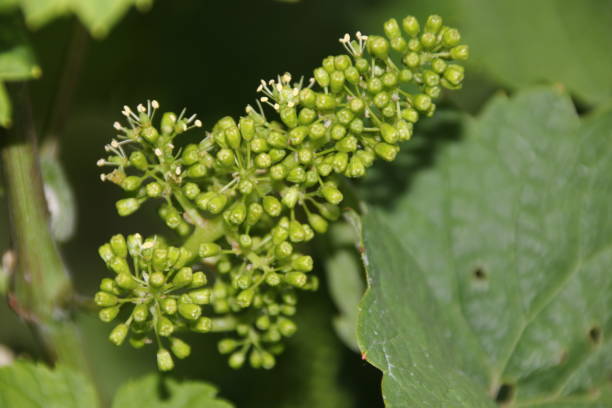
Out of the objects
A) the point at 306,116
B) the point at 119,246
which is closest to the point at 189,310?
the point at 119,246

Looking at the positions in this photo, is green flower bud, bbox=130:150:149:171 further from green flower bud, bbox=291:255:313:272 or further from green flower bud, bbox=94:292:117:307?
green flower bud, bbox=291:255:313:272

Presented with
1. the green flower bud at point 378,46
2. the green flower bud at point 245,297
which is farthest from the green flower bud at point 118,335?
the green flower bud at point 378,46

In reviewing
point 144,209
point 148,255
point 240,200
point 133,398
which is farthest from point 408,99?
point 144,209

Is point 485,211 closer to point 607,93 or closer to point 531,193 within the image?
point 531,193

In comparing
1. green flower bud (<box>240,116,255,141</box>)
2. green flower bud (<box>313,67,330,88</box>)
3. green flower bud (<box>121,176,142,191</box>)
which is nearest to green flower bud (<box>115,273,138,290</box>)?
green flower bud (<box>121,176,142,191</box>)

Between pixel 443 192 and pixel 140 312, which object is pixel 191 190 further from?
pixel 443 192

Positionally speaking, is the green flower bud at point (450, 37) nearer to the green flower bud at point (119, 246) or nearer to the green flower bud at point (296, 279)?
the green flower bud at point (296, 279)

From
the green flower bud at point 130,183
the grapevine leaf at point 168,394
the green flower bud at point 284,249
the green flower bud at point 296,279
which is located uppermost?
the green flower bud at point 130,183
